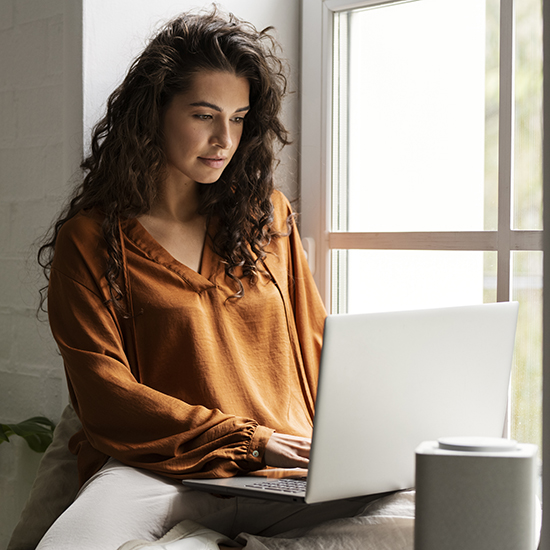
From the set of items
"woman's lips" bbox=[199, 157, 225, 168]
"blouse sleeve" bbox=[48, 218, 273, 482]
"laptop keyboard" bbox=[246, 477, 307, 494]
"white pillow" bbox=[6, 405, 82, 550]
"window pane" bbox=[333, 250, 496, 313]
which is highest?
"woman's lips" bbox=[199, 157, 225, 168]

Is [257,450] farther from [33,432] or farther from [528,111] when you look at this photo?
[528,111]

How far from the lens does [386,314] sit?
86 centimetres

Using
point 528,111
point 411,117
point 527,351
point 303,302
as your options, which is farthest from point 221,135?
point 527,351

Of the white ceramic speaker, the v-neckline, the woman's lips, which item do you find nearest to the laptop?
the white ceramic speaker

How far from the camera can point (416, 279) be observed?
1614 millimetres

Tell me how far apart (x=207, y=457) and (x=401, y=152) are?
93 centimetres

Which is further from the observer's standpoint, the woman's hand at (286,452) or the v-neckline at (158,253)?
the v-neckline at (158,253)

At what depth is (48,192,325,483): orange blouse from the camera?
45.3 inches

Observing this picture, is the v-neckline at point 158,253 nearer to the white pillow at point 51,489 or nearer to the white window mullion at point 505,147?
the white pillow at point 51,489

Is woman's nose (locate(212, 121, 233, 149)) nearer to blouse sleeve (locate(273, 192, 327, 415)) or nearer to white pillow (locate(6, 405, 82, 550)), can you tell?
blouse sleeve (locate(273, 192, 327, 415))

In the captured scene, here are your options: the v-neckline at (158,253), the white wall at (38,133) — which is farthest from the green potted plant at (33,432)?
the v-neckline at (158,253)

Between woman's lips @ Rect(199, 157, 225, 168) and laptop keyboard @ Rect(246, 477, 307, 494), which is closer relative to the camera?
laptop keyboard @ Rect(246, 477, 307, 494)

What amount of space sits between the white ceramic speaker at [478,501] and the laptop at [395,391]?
0.24 metres

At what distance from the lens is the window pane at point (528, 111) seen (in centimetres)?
142
